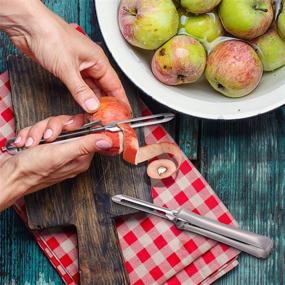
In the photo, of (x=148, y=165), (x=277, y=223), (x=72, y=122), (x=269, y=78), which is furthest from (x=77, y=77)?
(x=277, y=223)

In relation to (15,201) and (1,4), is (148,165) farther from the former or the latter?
(1,4)

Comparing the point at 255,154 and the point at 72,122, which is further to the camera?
the point at 255,154

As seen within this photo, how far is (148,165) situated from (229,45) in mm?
237

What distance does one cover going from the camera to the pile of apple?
1.00 metres

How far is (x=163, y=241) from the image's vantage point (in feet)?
3.71

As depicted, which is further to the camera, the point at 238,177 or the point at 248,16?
the point at 238,177

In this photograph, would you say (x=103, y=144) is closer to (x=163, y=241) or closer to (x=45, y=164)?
(x=45, y=164)

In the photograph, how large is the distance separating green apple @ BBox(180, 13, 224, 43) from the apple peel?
155mm

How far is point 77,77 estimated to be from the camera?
1000 millimetres

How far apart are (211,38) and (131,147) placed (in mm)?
212

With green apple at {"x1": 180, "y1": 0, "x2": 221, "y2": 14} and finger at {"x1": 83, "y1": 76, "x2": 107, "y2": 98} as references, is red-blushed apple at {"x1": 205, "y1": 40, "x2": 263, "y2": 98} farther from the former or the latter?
finger at {"x1": 83, "y1": 76, "x2": 107, "y2": 98}

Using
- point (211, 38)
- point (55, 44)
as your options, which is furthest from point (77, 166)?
point (211, 38)

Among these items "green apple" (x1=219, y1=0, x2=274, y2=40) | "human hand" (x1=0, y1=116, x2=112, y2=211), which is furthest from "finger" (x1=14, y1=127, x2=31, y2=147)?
"green apple" (x1=219, y1=0, x2=274, y2=40)

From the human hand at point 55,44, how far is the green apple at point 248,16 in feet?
0.67
